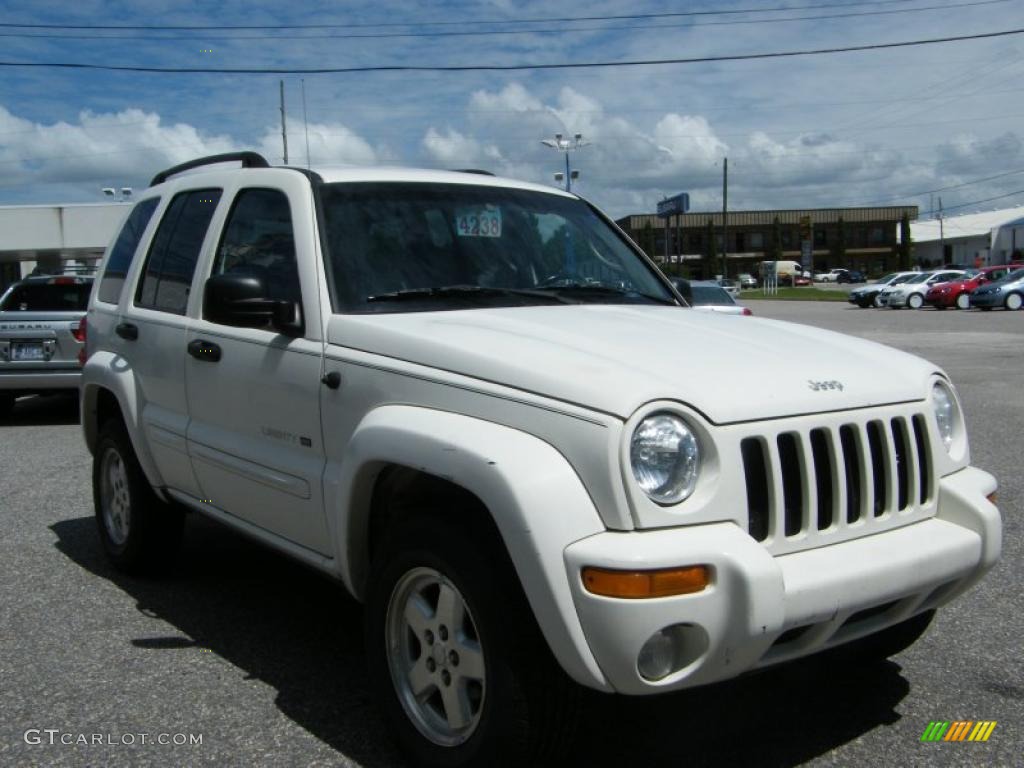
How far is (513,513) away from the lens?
2.70 m

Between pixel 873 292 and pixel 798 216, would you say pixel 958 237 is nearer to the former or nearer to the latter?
pixel 798 216

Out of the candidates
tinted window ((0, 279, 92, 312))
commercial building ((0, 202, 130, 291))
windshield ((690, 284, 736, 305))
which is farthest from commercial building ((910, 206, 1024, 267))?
tinted window ((0, 279, 92, 312))

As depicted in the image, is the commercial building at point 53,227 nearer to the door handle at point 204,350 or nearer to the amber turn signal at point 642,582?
the door handle at point 204,350

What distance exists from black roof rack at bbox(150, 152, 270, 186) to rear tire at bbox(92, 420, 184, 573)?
4.37 ft

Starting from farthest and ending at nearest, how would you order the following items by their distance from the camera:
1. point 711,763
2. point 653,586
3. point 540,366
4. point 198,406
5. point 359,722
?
point 198,406 → point 359,722 → point 711,763 → point 540,366 → point 653,586

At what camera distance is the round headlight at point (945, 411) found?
11.4 feet

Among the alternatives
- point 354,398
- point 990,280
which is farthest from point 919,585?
point 990,280

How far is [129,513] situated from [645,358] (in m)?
3.20

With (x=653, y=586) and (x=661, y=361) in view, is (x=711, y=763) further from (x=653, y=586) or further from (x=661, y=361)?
(x=661, y=361)

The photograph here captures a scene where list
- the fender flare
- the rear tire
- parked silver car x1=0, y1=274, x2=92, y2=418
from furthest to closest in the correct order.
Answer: parked silver car x1=0, y1=274, x2=92, y2=418 < the rear tire < the fender flare

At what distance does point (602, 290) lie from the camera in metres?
4.35

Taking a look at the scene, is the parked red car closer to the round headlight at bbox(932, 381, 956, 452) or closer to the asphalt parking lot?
the asphalt parking lot

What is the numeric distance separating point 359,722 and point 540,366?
1479 mm

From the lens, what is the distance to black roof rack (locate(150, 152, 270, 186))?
15.6 feet
